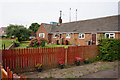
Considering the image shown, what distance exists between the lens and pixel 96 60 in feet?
28.7

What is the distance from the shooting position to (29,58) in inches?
230

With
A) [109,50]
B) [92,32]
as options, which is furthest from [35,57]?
[92,32]

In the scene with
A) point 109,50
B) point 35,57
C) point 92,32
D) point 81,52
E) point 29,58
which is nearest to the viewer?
point 29,58

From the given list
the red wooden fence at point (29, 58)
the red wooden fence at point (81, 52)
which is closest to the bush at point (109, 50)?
the red wooden fence at point (81, 52)

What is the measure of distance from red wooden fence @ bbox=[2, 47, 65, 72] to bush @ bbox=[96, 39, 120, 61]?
3.84m

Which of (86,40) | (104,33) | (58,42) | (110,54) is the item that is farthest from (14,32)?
(110,54)

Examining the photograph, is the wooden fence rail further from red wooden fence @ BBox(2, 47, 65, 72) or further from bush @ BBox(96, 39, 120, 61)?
bush @ BBox(96, 39, 120, 61)

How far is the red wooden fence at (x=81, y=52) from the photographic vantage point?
7254 mm

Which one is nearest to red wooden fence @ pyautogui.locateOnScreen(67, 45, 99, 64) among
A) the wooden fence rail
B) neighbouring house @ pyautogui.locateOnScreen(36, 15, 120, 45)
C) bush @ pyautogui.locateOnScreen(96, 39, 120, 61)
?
the wooden fence rail

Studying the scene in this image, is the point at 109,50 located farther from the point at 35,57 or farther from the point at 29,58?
the point at 29,58

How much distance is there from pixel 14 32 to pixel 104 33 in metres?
20.9

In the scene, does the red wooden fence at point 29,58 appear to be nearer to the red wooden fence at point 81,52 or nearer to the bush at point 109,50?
the red wooden fence at point 81,52

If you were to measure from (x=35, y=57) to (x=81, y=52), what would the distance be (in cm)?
369

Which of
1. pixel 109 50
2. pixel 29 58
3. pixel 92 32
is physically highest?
pixel 92 32
